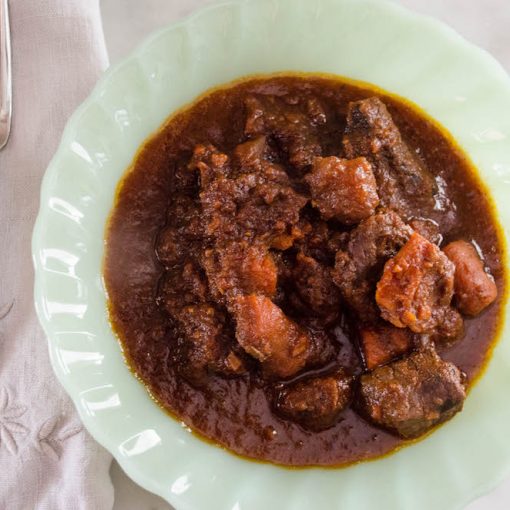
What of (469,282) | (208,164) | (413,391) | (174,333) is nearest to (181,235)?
(208,164)

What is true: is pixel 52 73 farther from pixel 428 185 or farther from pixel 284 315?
pixel 428 185

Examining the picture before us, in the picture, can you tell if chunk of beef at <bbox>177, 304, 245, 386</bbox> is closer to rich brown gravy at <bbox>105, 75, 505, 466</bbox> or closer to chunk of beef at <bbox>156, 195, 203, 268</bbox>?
rich brown gravy at <bbox>105, 75, 505, 466</bbox>

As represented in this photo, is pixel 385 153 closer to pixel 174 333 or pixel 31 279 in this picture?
pixel 174 333

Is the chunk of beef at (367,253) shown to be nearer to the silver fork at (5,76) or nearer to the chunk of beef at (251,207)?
the chunk of beef at (251,207)

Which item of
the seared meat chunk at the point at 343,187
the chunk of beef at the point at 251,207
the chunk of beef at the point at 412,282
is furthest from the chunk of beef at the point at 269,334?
the seared meat chunk at the point at 343,187

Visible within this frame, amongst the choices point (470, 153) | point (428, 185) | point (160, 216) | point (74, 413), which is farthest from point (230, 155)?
point (74, 413)

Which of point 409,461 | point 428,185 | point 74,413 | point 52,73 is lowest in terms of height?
point 74,413
